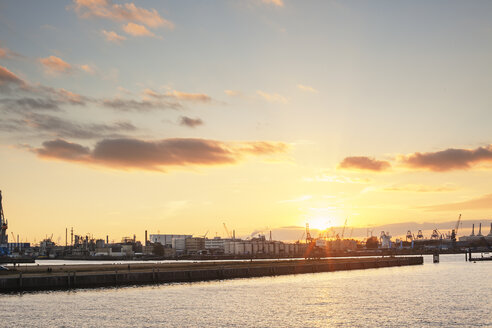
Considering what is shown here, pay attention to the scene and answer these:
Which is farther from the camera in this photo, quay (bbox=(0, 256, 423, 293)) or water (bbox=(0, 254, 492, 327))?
quay (bbox=(0, 256, 423, 293))

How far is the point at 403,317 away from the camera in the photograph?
64688 mm

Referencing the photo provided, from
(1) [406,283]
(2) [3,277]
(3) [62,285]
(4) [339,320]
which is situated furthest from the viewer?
(1) [406,283]

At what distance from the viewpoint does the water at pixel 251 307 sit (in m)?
61.1

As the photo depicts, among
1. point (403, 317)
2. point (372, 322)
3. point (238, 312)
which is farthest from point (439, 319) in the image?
point (238, 312)

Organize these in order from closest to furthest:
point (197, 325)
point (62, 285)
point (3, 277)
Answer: point (197, 325) < point (3, 277) < point (62, 285)

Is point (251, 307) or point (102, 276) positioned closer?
point (251, 307)

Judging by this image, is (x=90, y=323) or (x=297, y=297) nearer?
(x=90, y=323)

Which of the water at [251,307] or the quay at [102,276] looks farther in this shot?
the quay at [102,276]

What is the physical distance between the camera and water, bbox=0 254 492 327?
61.1 m

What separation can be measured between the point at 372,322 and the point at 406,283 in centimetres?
5761

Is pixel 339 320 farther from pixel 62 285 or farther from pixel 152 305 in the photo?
pixel 62 285

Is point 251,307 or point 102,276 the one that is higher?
point 102,276

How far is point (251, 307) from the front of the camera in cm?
7394

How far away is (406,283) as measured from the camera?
11481cm
